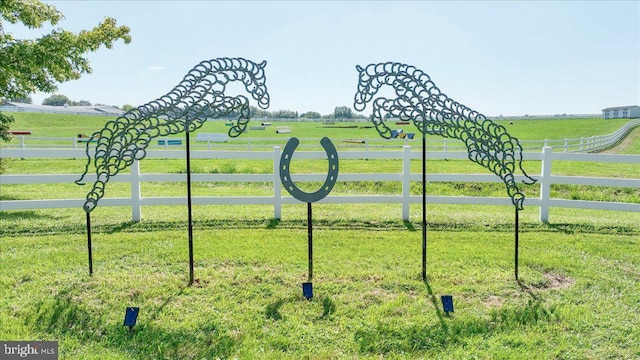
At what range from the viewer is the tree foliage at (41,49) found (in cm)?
793

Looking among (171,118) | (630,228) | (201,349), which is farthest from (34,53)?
(630,228)

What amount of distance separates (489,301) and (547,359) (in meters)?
1.04

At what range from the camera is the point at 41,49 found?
7.97 meters

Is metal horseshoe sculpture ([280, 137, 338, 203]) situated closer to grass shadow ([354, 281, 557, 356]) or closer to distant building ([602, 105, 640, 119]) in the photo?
grass shadow ([354, 281, 557, 356])

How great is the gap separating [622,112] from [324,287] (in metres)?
83.6

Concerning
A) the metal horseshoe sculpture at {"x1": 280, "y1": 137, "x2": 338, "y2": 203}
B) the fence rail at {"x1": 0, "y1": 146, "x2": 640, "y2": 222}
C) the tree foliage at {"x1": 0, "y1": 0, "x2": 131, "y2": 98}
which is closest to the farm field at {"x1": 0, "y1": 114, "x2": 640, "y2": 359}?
the fence rail at {"x1": 0, "y1": 146, "x2": 640, "y2": 222}

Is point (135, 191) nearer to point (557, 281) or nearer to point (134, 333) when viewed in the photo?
point (134, 333)

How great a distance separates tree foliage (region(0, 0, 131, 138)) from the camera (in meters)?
7.93

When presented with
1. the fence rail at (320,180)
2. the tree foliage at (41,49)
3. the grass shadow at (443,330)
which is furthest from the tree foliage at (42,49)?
the grass shadow at (443,330)

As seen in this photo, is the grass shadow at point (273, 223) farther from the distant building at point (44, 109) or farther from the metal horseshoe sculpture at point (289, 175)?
the distant building at point (44, 109)

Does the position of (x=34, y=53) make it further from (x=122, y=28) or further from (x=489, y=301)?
(x=489, y=301)

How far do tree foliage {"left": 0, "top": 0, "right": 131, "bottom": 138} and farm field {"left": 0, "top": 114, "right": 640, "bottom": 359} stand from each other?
2.89 meters

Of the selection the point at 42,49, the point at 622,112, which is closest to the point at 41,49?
the point at 42,49

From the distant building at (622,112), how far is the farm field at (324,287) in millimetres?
75897
